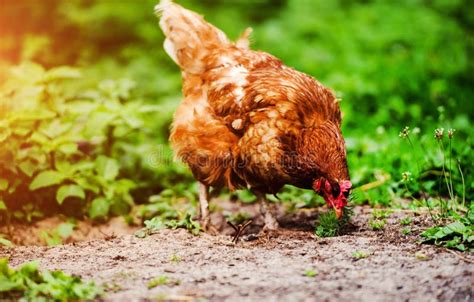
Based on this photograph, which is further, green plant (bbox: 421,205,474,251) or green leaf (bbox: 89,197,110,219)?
green leaf (bbox: 89,197,110,219)

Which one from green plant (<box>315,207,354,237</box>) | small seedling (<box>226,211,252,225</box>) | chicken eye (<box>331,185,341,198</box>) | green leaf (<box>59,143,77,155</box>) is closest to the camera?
chicken eye (<box>331,185,341,198</box>)

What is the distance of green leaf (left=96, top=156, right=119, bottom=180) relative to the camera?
5570mm

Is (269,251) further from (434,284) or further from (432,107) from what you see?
(432,107)

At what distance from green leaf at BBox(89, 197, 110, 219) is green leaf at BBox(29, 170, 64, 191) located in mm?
350

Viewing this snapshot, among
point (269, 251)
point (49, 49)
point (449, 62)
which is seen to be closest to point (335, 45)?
point (449, 62)

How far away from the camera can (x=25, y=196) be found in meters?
5.42

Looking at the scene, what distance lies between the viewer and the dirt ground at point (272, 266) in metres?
3.40

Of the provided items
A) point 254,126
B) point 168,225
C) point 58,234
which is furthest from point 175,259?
point 58,234

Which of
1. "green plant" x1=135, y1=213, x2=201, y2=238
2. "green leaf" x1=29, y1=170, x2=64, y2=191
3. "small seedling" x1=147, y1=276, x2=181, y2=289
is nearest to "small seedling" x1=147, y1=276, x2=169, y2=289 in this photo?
"small seedling" x1=147, y1=276, x2=181, y2=289

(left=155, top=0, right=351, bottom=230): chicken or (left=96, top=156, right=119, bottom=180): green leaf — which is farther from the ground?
(left=155, top=0, right=351, bottom=230): chicken

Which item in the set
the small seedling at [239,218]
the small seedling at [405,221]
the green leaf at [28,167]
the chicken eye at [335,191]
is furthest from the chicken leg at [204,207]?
the small seedling at [405,221]

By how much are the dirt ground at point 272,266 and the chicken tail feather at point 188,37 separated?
1.53 meters

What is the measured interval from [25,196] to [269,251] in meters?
2.32

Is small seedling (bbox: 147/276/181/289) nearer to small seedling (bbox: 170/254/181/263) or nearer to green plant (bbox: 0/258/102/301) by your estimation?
green plant (bbox: 0/258/102/301)
